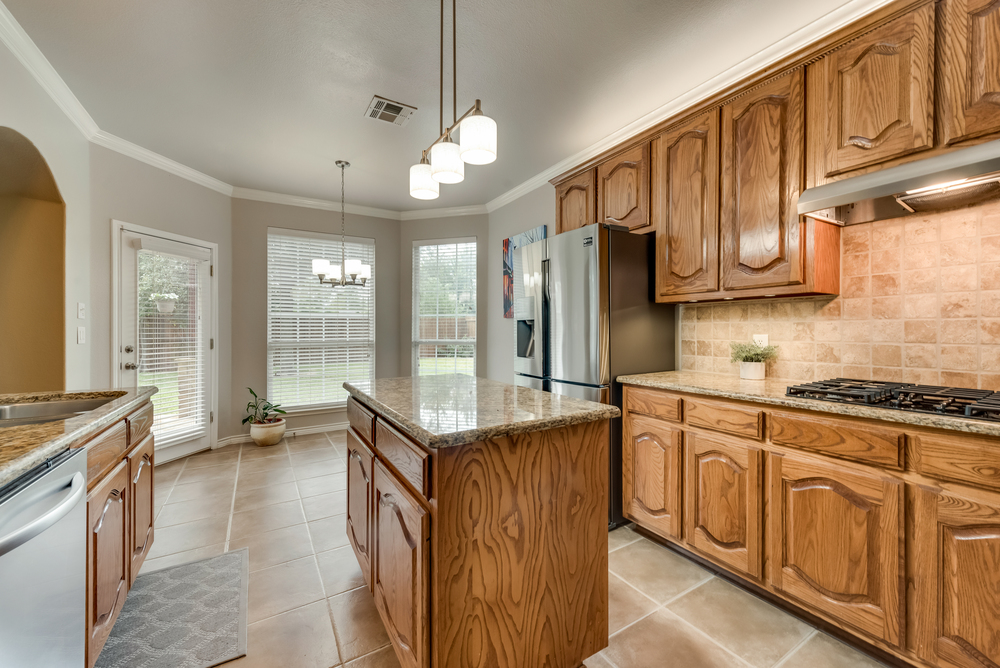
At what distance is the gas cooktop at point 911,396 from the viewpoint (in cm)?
129

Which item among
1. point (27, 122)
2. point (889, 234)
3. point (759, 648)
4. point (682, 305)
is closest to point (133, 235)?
point (27, 122)

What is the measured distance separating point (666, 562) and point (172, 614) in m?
2.28

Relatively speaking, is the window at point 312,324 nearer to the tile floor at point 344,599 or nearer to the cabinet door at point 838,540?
the tile floor at point 344,599

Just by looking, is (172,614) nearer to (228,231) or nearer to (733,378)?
(733,378)

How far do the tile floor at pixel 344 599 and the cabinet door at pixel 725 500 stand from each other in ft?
0.61

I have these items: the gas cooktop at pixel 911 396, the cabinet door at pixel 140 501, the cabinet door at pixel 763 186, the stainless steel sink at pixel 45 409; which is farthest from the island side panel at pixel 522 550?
the stainless steel sink at pixel 45 409

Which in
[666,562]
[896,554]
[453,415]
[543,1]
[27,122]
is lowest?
[666,562]

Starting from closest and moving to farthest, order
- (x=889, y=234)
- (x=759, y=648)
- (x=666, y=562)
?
(x=759, y=648) → (x=889, y=234) → (x=666, y=562)

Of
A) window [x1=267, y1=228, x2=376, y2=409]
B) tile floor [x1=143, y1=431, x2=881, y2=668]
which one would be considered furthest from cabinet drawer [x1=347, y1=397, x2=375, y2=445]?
window [x1=267, y1=228, x2=376, y2=409]

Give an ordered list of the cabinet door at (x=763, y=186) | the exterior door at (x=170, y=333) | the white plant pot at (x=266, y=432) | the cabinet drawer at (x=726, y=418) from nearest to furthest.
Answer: the cabinet drawer at (x=726, y=418) → the cabinet door at (x=763, y=186) → the exterior door at (x=170, y=333) → the white plant pot at (x=266, y=432)

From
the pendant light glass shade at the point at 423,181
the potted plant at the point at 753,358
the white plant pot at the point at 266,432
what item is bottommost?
the white plant pot at the point at 266,432

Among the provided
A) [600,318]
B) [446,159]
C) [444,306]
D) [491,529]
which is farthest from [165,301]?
[491,529]

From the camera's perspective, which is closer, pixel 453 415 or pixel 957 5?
pixel 453 415

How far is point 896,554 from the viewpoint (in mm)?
1406
